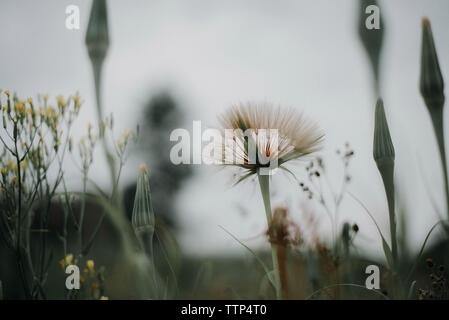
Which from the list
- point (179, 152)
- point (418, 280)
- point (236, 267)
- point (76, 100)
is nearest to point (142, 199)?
point (179, 152)

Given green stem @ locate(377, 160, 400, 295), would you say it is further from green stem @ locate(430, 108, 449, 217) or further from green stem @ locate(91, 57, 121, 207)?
green stem @ locate(91, 57, 121, 207)

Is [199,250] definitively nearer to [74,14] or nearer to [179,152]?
[179,152]

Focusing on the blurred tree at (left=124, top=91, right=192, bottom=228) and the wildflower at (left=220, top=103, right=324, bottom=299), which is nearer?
the wildflower at (left=220, top=103, right=324, bottom=299)

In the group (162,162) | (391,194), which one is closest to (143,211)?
(391,194)

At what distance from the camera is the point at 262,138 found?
0.71 m

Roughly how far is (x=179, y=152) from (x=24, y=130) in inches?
12.2

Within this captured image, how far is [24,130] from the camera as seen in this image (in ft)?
2.52

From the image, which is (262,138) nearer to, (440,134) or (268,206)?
(268,206)

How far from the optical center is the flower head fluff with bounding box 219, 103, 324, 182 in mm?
690

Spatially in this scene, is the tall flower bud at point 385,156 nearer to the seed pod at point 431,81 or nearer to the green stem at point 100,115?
the seed pod at point 431,81

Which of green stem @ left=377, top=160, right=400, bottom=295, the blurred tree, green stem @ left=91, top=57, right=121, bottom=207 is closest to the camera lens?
green stem @ left=377, top=160, right=400, bottom=295

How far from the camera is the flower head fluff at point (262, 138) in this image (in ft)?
2.27

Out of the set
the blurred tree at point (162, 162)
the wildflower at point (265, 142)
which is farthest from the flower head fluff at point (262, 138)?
the blurred tree at point (162, 162)

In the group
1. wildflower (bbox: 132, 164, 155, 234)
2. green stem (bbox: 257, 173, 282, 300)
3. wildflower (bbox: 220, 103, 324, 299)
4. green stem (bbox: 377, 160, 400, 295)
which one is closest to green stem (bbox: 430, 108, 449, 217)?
green stem (bbox: 377, 160, 400, 295)
